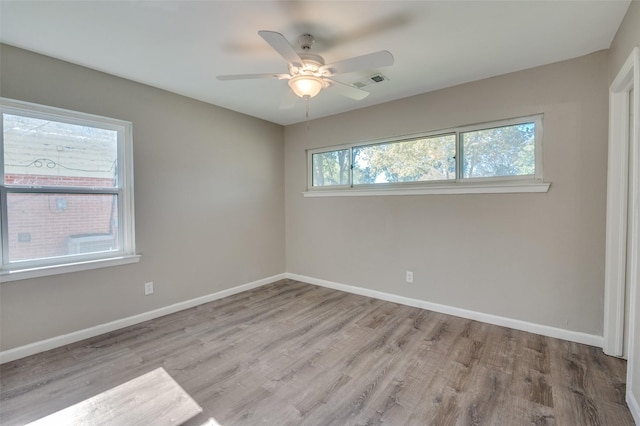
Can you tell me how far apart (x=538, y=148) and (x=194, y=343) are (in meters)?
3.67

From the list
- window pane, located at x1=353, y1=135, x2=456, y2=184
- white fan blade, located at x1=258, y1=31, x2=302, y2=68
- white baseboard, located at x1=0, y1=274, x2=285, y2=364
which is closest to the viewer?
white fan blade, located at x1=258, y1=31, x2=302, y2=68

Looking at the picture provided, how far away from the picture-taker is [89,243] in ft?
8.91

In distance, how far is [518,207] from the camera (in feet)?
9.07

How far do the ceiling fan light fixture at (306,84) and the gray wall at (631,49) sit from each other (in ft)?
6.46

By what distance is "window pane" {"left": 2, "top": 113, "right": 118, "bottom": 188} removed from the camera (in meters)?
2.32

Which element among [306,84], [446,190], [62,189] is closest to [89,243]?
[62,189]

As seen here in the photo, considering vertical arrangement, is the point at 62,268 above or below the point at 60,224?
below

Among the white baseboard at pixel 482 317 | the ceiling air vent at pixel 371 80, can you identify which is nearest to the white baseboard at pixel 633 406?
the white baseboard at pixel 482 317

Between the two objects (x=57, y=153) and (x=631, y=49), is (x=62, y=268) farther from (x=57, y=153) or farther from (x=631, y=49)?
(x=631, y=49)

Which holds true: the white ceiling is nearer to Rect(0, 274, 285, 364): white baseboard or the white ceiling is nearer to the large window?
the large window

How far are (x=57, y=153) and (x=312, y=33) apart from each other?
96.2 inches

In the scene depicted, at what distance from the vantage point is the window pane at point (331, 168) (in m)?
4.09

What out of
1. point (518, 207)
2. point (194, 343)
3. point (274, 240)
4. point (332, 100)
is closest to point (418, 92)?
point (332, 100)

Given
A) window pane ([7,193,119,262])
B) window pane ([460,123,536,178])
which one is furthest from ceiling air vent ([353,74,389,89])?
window pane ([7,193,119,262])
